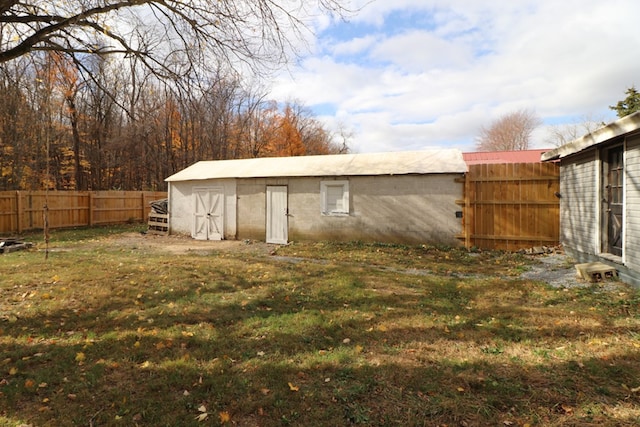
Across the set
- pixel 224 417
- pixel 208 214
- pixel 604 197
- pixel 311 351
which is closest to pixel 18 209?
pixel 208 214

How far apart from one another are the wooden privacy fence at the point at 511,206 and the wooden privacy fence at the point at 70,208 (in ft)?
47.4

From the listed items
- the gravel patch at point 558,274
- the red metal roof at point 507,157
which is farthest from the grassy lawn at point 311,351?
the red metal roof at point 507,157

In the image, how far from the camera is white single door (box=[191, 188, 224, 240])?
13.9 metres

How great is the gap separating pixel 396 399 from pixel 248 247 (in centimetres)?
951

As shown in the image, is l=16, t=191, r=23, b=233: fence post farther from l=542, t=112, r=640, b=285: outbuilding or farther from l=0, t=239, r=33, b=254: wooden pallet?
l=542, t=112, r=640, b=285: outbuilding

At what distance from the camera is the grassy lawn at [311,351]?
260 centimetres

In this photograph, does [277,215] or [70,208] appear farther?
[70,208]

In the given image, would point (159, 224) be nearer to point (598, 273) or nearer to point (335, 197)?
point (335, 197)

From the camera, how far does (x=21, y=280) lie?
6.38 meters

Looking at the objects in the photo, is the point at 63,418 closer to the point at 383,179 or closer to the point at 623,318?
the point at 623,318

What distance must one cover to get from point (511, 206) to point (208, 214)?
1094cm

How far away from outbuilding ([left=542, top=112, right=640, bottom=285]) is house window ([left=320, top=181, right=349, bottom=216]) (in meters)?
6.20

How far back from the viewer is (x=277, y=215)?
42.1 feet

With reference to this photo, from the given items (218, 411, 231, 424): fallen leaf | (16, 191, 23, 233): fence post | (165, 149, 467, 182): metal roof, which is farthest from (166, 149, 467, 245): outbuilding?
(218, 411, 231, 424): fallen leaf
